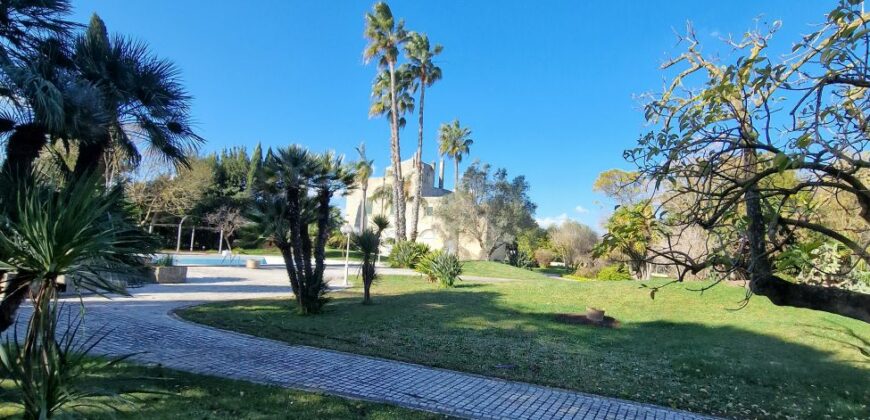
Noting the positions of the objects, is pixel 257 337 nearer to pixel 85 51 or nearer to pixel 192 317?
pixel 192 317

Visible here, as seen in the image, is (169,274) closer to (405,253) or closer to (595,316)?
(405,253)

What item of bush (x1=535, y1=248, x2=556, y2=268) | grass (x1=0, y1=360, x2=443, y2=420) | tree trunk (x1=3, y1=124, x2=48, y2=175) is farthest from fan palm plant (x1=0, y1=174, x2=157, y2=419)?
bush (x1=535, y1=248, x2=556, y2=268)

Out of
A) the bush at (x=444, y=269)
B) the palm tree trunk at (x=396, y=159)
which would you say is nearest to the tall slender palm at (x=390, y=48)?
the palm tree trunk at (x=396, y=159)

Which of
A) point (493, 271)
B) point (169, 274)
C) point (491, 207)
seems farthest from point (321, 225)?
point (491, 207)

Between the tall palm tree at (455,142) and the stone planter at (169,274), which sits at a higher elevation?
the tall palm tree at (455,142)

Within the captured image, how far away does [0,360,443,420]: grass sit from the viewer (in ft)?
14.4

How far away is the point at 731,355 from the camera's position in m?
9.35

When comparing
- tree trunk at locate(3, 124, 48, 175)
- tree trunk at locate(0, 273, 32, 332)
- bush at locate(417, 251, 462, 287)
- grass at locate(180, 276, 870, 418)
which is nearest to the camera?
tree trunk at locate(0, 273, 32, 332)

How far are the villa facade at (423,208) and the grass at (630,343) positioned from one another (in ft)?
75.7

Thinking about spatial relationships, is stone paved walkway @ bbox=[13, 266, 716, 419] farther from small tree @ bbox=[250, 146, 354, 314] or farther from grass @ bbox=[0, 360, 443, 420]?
small tree @ bbox=[250, 146, 354, 314]

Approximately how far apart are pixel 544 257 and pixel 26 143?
42.5 m

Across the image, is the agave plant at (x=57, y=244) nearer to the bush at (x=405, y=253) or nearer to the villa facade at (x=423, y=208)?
the bush at (x=405, y=253)

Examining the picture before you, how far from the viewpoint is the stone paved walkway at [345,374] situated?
570cm

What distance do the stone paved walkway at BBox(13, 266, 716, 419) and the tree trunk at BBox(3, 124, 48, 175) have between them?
2.57m
